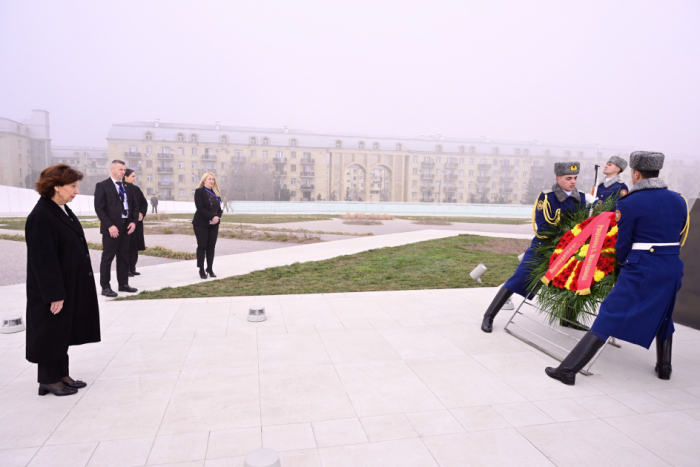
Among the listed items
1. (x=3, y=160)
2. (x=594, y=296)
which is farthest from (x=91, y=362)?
(x=3, y=160)

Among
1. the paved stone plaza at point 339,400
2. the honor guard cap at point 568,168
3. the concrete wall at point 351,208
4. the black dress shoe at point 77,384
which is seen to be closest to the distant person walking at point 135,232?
the paved stone plaza at point 339,400

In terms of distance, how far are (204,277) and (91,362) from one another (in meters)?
3.96

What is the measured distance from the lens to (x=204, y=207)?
26.4 ft

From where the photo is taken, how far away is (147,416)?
10.5 ft

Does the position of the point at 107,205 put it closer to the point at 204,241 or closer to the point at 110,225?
the point at 110,225

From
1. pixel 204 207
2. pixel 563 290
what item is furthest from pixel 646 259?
→ pixel 204 207

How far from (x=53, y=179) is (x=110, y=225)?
3.77m

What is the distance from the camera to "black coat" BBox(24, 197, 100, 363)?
3.26m

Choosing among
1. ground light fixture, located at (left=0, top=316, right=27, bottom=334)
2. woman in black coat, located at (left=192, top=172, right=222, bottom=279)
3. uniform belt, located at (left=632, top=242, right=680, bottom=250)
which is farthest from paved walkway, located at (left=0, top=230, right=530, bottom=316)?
uniform belt, located at (left=632, top=242, right=680, bottom=250)

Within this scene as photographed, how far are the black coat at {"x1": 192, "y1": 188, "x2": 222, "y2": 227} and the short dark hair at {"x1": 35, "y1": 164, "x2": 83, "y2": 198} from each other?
4.59m

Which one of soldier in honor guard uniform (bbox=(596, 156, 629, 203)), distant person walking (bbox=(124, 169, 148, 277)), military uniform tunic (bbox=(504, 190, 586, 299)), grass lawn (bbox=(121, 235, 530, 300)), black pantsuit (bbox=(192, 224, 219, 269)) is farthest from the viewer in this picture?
black pantsuit (bbox=(192, 224, 219, 269))

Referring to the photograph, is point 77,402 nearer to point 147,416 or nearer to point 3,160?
point 147,416

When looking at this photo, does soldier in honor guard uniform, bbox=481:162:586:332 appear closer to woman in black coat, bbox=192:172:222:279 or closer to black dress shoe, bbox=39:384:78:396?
black dress shoe, bbox=39:384:78:396

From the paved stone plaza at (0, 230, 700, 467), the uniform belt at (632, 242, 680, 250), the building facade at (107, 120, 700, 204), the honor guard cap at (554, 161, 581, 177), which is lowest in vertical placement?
the paved stone plaza at (0, 230, 700, 467)
